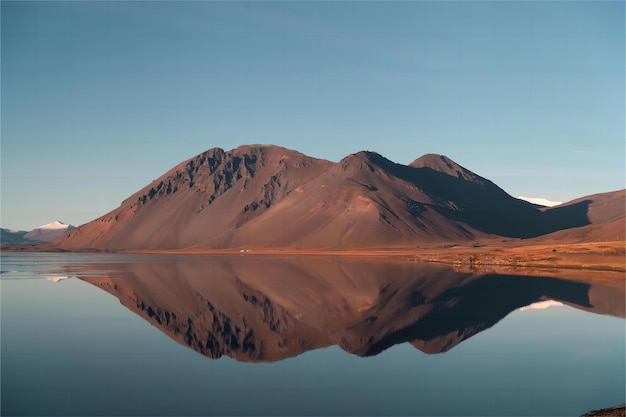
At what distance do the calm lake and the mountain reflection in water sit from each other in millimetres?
206

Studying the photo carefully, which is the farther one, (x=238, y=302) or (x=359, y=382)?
(x=238, y=302)

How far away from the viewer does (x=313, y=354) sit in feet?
99.7

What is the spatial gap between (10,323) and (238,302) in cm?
1925

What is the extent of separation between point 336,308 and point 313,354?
57.7 ft


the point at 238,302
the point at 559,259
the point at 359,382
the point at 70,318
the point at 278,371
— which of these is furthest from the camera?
the point at 559,259

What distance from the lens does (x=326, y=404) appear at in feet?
69.4

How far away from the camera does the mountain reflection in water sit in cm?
3356

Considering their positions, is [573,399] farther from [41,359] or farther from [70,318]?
[70,318]

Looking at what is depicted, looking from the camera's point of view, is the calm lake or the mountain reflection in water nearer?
the calm lake

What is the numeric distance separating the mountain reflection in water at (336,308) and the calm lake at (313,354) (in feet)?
0.68

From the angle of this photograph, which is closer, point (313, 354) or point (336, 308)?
point (313, 354)

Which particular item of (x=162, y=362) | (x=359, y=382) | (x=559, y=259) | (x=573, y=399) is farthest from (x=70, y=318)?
(x=559, y=259)

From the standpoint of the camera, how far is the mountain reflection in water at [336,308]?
33.6 meters

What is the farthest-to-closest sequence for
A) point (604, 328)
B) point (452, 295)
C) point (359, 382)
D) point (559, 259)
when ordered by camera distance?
point (559, 259) → point (452, 295) → point (604, 328) → point (359, 382)
